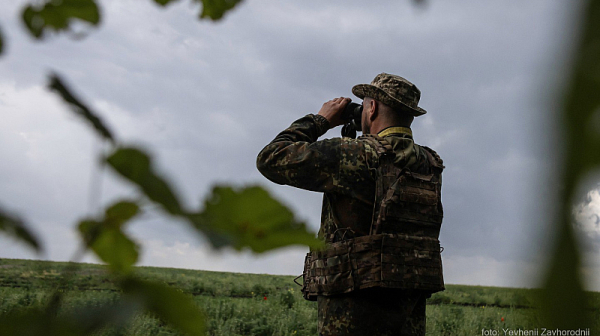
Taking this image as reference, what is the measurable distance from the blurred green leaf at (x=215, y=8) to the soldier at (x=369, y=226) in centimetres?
163

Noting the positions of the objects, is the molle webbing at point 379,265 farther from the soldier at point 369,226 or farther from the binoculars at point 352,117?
the binoculars at point 352,117

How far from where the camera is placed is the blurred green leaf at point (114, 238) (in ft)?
0.82

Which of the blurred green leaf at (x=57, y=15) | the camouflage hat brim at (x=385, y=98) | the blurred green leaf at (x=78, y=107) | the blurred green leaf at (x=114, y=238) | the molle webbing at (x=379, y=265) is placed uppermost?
the camouflage hat brim at (x=385, y=98)

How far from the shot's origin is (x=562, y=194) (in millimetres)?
139

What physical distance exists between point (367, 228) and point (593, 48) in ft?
7.52

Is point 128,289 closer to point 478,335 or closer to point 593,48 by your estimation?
point 593,48

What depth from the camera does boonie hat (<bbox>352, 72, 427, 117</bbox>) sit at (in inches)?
101

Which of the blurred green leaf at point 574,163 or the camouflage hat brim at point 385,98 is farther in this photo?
the camouflage hat brim at point 385,98

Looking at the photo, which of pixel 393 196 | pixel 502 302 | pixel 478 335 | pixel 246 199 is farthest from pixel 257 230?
pixel 502 302

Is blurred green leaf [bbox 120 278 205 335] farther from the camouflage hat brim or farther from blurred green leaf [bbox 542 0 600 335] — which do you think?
the camouflage hat brim

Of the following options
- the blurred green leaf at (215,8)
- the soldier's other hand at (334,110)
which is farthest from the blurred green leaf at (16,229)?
the soldier's other hand at (334,110)

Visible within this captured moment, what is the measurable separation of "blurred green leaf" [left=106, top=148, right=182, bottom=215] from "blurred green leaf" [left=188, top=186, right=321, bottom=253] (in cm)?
1

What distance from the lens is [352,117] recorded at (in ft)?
9.45

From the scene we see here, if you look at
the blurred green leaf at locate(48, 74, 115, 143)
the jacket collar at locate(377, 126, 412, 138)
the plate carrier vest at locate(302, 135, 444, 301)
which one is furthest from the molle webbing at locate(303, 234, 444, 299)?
the blurred green leaf at locate(48, 74, 115, 143)
